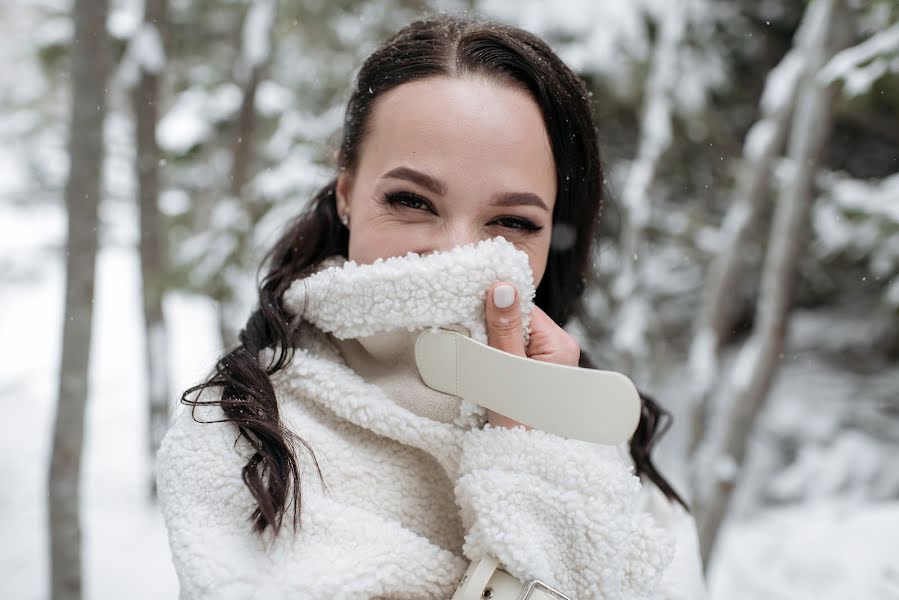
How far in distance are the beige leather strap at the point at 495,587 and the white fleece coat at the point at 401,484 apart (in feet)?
0.04

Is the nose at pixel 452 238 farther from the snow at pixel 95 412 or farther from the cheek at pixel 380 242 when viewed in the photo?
the snow at pixel 95 412

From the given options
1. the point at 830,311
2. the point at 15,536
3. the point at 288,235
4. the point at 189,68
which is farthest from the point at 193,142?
the point at 830,311

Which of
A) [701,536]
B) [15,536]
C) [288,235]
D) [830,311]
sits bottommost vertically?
[15,536]

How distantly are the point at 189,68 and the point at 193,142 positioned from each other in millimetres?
934

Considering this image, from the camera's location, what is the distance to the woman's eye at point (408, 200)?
2.55ft

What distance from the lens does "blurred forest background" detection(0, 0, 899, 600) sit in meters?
1.48

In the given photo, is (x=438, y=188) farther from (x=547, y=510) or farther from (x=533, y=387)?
(x=547, y=510)

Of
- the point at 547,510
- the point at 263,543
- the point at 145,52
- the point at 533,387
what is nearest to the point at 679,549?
the point at 547,510

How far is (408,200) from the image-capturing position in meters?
0.78

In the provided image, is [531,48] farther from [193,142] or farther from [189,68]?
[189,68]

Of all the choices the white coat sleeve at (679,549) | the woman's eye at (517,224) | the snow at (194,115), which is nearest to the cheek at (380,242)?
the woman's eye at (517,224)

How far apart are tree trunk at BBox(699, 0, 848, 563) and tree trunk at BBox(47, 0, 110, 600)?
148 cm

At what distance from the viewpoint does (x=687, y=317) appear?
310cm

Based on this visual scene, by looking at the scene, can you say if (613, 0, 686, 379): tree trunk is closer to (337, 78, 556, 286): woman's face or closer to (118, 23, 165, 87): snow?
(337, 78, 556, 286): woman's face
